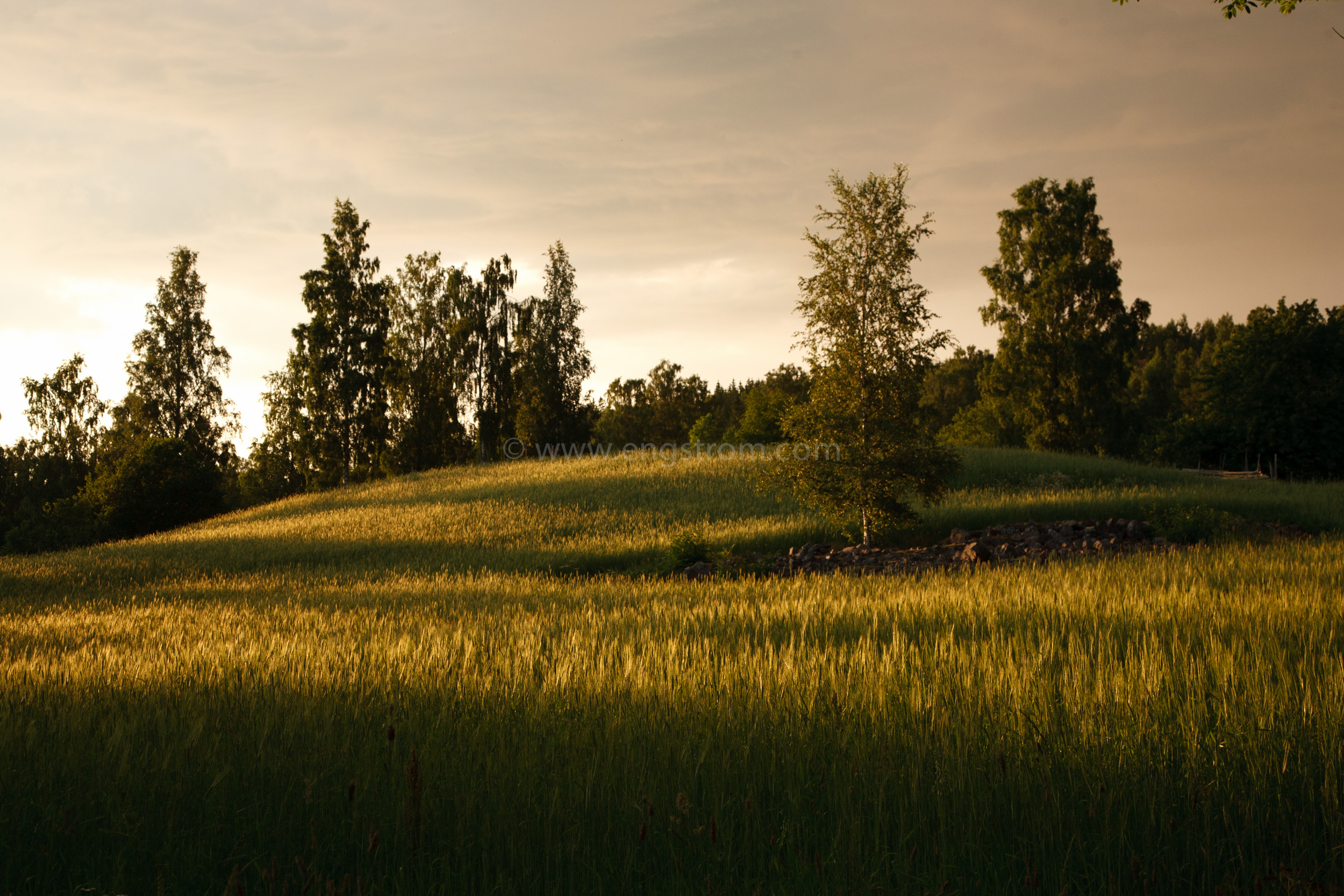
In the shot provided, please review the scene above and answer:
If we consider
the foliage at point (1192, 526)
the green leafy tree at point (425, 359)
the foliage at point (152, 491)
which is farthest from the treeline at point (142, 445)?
the foliage at point (1192, 526)

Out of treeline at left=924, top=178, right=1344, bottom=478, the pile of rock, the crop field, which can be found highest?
treeline at left=924, top=178, right=1344, bottom=478

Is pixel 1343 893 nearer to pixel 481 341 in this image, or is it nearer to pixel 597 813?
pixel 597 813

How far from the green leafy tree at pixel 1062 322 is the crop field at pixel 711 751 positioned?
128ft

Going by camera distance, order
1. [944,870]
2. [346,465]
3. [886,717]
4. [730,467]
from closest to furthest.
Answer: [944,870] → [886,717] → [730,467] → [346,465]

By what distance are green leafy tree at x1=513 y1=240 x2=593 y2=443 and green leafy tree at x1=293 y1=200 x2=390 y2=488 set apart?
12.0m

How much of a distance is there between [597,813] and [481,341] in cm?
5843

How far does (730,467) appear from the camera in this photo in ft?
116

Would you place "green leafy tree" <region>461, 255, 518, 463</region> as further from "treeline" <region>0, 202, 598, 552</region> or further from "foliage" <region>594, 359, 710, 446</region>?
"foliage" <region>594, 359, 710, 446</region>

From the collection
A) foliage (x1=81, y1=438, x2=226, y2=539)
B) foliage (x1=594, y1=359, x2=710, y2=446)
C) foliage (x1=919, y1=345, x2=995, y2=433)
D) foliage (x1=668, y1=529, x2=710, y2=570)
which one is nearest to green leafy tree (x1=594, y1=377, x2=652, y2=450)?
foliage (x1=594, y1=359, x2=710, y2=446)

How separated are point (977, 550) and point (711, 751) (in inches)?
512

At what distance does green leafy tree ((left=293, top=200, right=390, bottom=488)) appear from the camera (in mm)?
47688

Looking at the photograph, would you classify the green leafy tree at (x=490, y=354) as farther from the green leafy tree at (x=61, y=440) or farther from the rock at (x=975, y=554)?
the rock at (x=975, y=554)

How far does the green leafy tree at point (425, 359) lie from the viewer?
56.7 meters

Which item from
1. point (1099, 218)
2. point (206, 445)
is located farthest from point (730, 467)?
point (206, 445)
